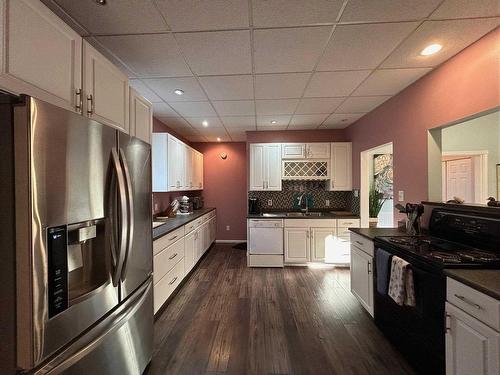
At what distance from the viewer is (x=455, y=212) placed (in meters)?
1.98

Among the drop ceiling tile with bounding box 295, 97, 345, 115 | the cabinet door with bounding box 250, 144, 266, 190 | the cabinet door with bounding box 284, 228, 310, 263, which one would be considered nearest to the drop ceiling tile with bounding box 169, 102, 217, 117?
the cabinet door with bounding box 250, 144, 266, 190

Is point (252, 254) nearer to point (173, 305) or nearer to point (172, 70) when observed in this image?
point (173, 305)

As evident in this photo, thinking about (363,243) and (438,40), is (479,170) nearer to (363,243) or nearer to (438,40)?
(363,243)

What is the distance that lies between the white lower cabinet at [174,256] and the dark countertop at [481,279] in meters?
2.30

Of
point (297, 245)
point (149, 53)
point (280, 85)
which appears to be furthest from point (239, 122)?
point (297, 245)

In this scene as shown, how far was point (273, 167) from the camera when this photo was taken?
176 inches

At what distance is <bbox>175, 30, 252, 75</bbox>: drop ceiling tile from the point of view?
1.73 meters

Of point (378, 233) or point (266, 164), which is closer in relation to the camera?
point (378, 233)

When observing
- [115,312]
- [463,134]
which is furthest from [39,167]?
[463,134]

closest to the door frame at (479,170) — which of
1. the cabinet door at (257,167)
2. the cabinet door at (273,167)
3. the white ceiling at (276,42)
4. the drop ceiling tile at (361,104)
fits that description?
the drop ceiling tile at (361,104)

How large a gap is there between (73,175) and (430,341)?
7.52 feet

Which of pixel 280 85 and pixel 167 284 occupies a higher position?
pixel 280 85

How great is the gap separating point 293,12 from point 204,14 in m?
0.57

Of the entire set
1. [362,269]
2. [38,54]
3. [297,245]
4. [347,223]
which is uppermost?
[38,54]
